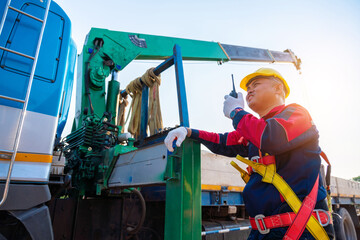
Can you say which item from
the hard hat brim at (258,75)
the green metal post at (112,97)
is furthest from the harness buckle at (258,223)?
the green metal post at (112,97)

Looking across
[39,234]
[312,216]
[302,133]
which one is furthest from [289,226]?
[39,234]

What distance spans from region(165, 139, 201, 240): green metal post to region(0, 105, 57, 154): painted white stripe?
997 millimetres

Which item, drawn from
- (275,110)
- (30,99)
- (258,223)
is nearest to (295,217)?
(258,223)

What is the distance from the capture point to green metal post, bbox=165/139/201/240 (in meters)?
1.75

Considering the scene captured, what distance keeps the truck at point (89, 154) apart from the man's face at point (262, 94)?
1.92 ft

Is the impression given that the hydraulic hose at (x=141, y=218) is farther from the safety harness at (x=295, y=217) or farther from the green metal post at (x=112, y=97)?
the safety harness at (x=295, y=217)

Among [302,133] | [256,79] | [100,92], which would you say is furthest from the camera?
[100,92]

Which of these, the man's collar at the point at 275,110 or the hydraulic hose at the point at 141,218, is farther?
the hydraulic hose at the point at 141,218

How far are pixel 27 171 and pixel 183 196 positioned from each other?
45.7 inches

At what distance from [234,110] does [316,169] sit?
0.62 m

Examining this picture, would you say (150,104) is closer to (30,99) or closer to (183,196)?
(30,99)

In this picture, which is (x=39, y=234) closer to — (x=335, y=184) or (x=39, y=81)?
(x=39, y=81)

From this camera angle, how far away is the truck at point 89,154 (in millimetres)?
1824

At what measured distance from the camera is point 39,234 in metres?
1.81
